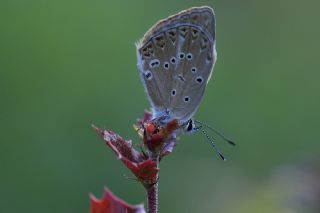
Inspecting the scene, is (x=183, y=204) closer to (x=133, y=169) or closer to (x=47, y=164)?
(x=47, y=164)

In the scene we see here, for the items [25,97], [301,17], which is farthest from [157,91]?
[301,17]

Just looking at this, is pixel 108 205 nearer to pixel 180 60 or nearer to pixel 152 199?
pixel 152 199

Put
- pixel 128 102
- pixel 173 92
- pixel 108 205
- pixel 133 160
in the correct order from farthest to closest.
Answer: pixel 128 102, pixel 173 92, pixel 133 160, pixel 108 205

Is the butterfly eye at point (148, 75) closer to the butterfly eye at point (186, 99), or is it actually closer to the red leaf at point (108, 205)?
the butterfly eye at point (186, 99)

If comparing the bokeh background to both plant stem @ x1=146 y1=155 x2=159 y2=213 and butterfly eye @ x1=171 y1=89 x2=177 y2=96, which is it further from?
plant stem @ x1=146 y1=155 x2=159 y2=213

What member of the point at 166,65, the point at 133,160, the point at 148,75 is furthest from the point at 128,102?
the point at 133,160

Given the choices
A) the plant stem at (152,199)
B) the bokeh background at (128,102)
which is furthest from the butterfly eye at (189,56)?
the bokeh background at (128,102)
